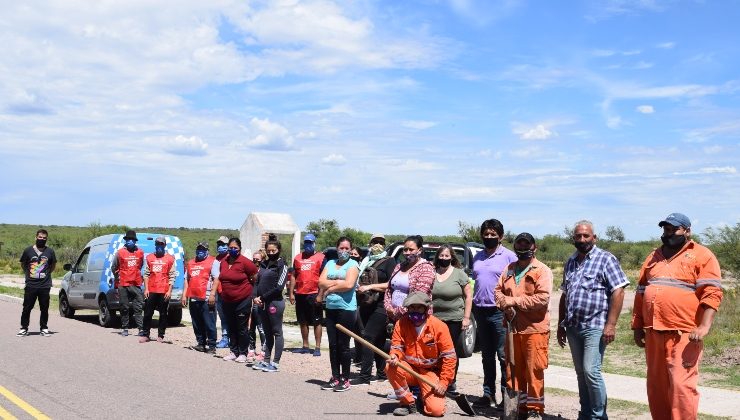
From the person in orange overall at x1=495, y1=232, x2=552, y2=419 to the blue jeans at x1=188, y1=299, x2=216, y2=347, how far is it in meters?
6.80

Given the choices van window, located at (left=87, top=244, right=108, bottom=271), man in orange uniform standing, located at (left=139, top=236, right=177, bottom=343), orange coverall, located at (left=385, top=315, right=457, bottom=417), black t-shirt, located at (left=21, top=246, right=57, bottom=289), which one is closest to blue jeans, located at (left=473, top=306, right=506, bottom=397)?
orange coverall, located at (left=385, top=315, right=457, bottom=417)

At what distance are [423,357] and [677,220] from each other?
9.63ft

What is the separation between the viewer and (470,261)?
14172mm

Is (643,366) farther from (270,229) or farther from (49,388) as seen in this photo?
(270,229)

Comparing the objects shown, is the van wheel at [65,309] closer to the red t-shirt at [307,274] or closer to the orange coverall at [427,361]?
the red t-shirt at [307,274]

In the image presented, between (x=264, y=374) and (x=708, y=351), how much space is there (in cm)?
714

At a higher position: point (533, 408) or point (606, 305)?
point (606, 305)

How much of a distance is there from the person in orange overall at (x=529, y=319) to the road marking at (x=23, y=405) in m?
4.64

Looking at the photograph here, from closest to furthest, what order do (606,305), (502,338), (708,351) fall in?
(606,305) → (502,338) → (708,351)

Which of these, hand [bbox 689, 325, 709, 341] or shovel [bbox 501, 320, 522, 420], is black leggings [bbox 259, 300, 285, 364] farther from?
hand [bbox 689, 325, 709, 341]

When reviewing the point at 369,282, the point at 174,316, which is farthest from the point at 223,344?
the point at 369,282

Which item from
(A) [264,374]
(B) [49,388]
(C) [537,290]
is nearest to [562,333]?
(C) [537,290]

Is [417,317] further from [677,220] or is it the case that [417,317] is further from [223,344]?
[223,344]

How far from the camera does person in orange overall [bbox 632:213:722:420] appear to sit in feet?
22.9
